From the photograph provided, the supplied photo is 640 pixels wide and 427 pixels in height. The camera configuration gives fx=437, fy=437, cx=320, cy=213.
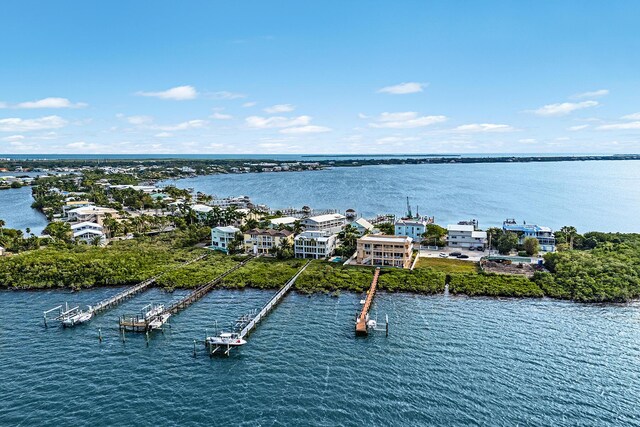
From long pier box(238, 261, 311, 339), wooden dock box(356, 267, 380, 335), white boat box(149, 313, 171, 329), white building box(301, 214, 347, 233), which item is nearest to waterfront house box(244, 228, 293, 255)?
white building box(301, 214, 347, 233)

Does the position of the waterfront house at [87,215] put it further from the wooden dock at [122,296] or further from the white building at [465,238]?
the white building at [465,238]

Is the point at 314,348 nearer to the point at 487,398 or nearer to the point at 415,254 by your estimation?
the point at 487,398

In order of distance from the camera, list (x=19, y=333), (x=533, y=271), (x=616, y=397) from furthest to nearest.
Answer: (x=533, y=271) < (x=19, y=333) < (x=616, y=397)

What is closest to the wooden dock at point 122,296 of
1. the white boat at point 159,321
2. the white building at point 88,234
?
the white boat at point 159,321

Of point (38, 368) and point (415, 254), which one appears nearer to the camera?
point (38, 368)

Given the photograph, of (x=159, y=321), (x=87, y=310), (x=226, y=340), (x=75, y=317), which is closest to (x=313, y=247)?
(x=159, y=321)

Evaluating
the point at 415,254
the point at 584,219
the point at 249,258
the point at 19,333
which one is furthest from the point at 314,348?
the point at 584,219
